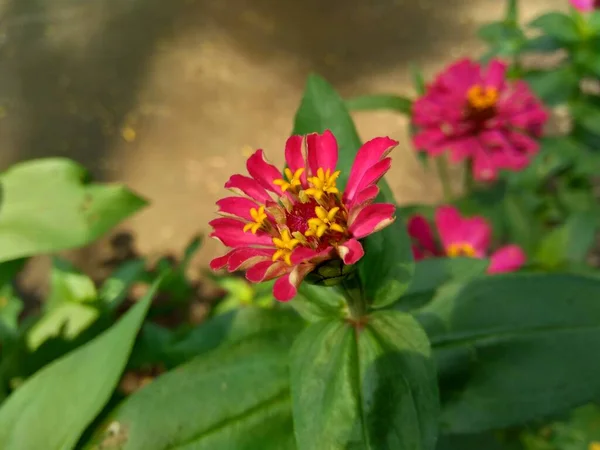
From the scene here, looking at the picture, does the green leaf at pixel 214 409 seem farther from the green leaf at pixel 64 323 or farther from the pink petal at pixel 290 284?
the green leaf at pixel 64 323

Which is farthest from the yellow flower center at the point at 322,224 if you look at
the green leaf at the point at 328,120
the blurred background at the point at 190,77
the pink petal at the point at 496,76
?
the blurred background at the point at 190,77

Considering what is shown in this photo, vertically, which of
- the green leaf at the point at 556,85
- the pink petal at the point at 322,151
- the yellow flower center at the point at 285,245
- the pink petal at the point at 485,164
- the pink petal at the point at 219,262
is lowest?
the pink petal at the point at 485,164

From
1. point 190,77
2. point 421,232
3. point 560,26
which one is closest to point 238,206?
point 421,232

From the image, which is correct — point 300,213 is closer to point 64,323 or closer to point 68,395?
point 68,395

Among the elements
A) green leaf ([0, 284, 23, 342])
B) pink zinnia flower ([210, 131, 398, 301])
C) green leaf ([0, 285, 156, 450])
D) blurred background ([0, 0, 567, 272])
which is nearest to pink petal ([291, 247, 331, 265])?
pink zinnia flower ([210, 131, 398, 301])

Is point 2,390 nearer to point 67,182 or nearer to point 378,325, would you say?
point 67,182

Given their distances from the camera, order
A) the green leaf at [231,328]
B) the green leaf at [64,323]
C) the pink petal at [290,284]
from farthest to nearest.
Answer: the green leaf at [64,323]
the green leaf at [231,328]
the pink petal at [290,284]

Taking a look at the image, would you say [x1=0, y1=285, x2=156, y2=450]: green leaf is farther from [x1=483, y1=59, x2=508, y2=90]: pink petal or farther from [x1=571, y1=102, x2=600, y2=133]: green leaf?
[x1=571, y1=102, x2=600, y2=133]: green leaf
